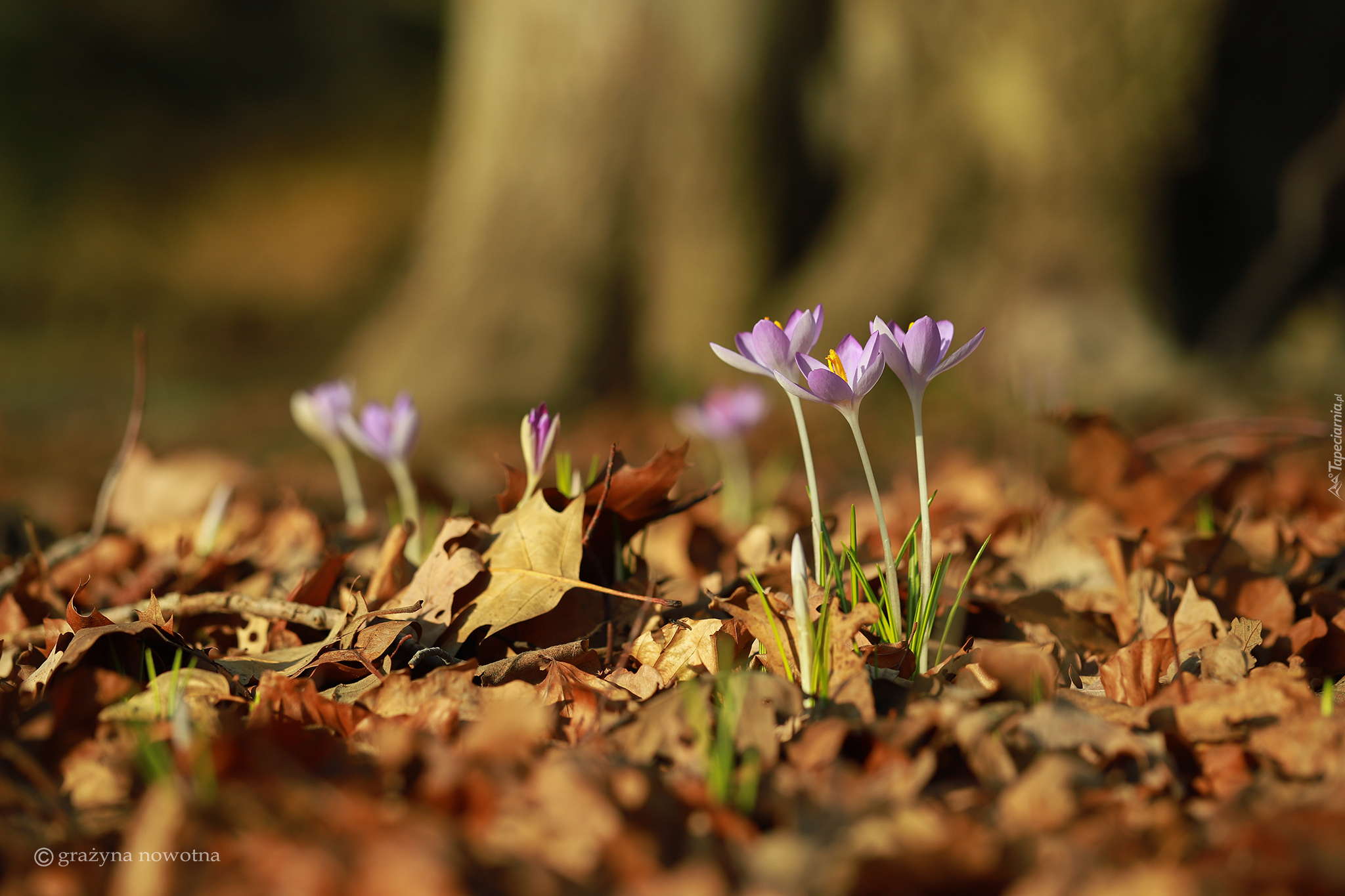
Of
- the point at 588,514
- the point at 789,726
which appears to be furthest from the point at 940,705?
the point at 588,514

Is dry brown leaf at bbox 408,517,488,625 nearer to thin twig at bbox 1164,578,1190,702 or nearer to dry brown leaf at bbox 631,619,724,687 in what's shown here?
dry brown leaf at bbox 631,619,724,687

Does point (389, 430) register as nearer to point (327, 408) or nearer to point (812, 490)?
point (327, 408)

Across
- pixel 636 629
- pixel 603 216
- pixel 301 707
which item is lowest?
pixel 301 707

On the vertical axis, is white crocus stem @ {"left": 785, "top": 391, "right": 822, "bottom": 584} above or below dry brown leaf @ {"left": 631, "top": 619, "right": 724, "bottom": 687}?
above

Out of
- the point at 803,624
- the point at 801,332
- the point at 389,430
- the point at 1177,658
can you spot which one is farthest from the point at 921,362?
the point at 389,430

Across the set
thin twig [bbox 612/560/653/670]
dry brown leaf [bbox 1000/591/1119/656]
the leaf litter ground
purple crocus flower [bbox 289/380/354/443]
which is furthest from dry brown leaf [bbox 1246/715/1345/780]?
purple crocus flower [bbox 289/380/354/443]

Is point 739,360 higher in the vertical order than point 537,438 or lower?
higher
